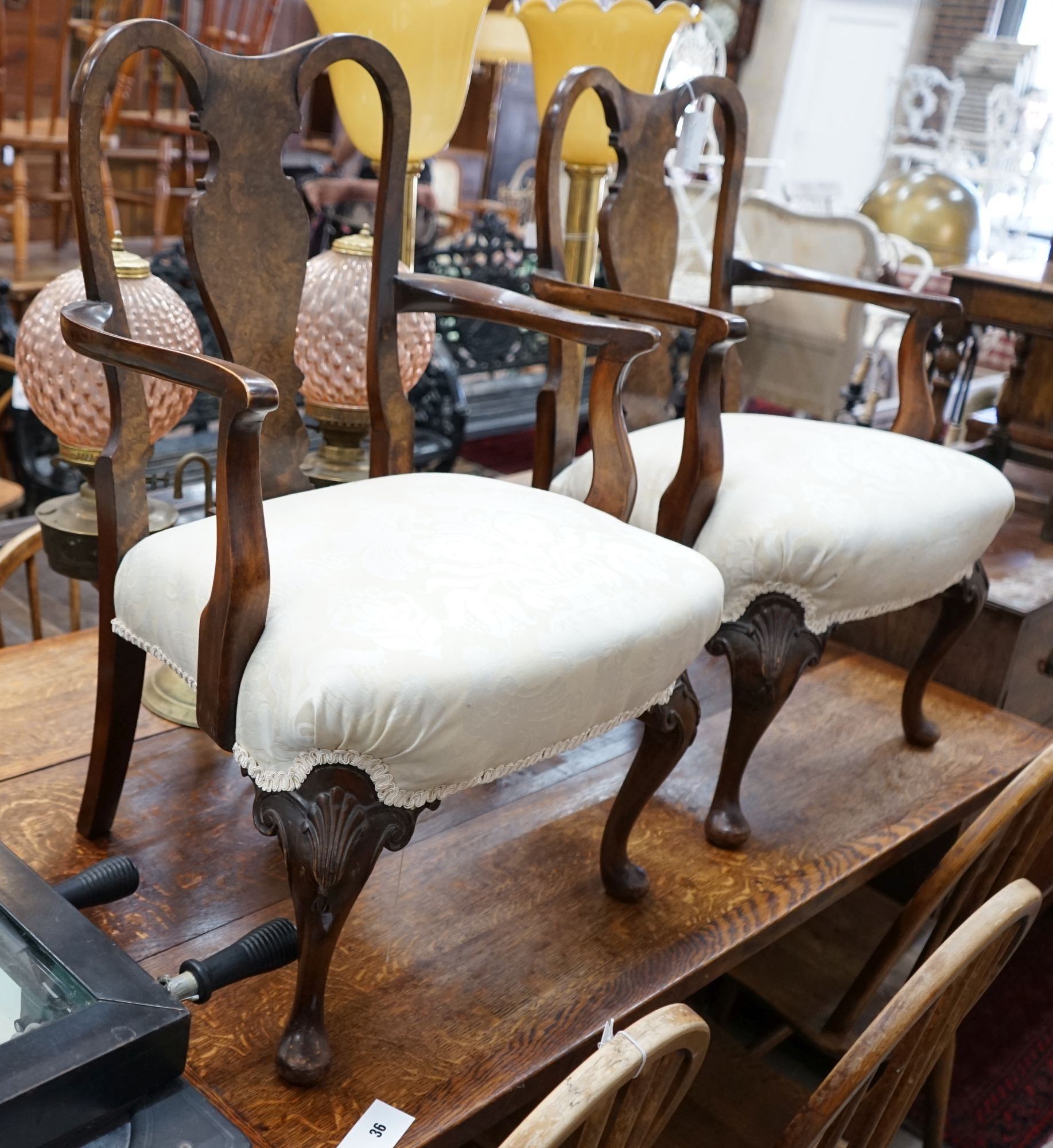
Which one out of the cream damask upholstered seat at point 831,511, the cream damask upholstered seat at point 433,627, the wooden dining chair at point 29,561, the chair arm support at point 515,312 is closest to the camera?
the cream damask upholstered seat at point 433,627

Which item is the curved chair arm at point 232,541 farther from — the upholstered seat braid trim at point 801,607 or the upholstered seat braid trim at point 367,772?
the upholstered seat braid trim at point 801,607

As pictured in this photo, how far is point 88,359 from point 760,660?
0.80 meters

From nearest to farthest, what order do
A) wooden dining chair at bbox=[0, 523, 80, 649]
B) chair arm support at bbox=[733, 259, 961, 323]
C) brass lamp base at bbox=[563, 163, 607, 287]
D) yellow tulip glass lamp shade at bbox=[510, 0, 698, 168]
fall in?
wooden dining chair at bbox=[0, 523, 80, 649] < chair arm support at bbox=[733, 259, 961, 323] < yellow tulip glass lamp shade at bbox=[510, 0, 698, 168] < brass lamp base at bbox=[563, 163, 607, 287]

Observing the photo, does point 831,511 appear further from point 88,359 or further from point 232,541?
point 88,359

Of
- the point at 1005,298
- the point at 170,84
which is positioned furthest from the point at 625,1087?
the point at 170,84

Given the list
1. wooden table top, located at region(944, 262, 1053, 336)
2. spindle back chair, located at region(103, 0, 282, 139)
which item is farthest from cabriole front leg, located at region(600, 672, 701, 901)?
spindle back chair, located at region(103, 0, 282, 139)

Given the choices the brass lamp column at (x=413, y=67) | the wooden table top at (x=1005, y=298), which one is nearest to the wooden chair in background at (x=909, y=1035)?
the brass lamp column at (x=413, y=67)

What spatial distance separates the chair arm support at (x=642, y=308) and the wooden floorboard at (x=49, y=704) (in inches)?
28.3

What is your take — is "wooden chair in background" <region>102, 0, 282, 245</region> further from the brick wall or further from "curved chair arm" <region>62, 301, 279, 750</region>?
the brick wall

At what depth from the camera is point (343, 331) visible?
1503mm

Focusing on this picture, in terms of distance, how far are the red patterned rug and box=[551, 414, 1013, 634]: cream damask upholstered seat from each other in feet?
2.39

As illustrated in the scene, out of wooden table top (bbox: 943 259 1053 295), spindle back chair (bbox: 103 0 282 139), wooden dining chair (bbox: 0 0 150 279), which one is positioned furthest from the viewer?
spindle back chair (bbox: 103 0 282 139)

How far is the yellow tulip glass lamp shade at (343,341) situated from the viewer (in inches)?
58.5

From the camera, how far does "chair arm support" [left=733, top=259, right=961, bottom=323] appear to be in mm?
1635
